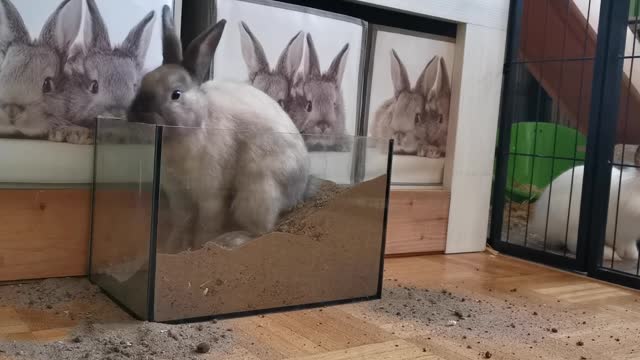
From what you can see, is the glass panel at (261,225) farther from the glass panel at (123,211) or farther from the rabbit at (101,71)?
the rabbit at (101,71)

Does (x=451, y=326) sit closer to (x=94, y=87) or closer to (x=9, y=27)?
(x=94, y=87)

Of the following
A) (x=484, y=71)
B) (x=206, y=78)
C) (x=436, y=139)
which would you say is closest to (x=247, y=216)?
(x=206, y=78)

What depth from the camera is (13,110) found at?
1.16 meters

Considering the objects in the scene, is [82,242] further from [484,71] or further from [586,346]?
[484,71]

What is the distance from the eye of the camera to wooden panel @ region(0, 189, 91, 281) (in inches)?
46.9

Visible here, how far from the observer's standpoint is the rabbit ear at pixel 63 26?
1.19 metres

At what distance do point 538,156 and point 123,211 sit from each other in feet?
3.95

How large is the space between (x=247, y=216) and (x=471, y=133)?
931 mm

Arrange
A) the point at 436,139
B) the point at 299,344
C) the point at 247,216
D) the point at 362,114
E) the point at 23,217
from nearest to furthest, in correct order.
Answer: the point at 299,344, the point at 247,216, the point at 23,217, the point at 362,114, the point at 436,139

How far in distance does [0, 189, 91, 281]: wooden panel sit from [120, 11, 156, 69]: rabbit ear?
286 mm

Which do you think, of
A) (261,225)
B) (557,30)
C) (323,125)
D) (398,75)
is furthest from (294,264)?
(557,30)

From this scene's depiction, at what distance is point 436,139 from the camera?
5.88ft

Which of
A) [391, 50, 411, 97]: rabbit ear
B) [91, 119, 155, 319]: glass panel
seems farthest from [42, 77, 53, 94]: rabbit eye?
[391, 50, 411, 97]: rabbit ear

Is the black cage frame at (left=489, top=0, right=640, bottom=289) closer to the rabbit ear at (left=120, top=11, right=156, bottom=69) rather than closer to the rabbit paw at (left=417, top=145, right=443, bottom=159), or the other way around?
the rabbit paw at (left=417, top=145, right=443, bottom=159)
